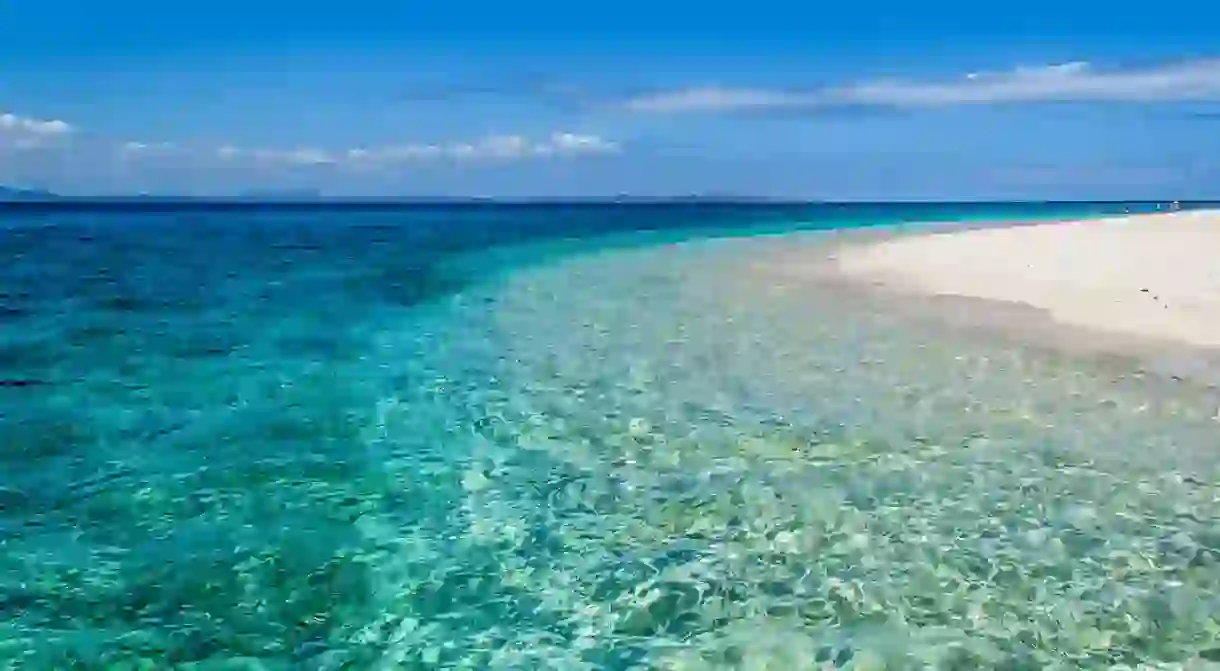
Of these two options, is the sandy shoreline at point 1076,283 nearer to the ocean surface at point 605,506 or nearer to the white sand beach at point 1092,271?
the white sand beach at point 1092,271

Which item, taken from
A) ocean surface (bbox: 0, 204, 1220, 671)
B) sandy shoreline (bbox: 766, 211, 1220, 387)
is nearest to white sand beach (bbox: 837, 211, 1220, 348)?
sandy shoreline (bbox: 766, 211, 1220, 387)

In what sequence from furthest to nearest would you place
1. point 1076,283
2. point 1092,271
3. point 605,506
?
point 1092,271, point 1076,283, point 605,506

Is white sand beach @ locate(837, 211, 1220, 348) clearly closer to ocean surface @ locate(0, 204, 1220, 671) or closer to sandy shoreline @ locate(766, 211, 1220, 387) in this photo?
sandy shoreline @ locate(766, 211, 1220, 387)

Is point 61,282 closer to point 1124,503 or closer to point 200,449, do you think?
point 200,449

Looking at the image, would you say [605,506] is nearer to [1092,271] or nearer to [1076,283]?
[1076,283]

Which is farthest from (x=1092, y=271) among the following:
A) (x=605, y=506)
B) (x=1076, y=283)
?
(x=605, y=506)

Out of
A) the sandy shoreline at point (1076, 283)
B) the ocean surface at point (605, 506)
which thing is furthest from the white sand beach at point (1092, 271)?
the ocean surface at point (605, 506)
